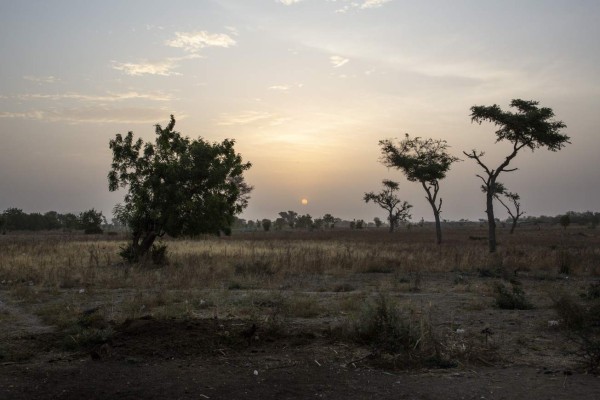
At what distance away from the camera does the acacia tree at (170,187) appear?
819 inches

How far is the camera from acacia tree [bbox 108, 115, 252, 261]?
20.8 meters

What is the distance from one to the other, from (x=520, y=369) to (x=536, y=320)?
134 inches

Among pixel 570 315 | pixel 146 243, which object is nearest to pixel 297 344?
pixel 570 315

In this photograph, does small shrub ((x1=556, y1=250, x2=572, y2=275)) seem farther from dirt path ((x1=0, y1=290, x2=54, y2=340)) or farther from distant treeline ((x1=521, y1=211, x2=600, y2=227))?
distant treeline ((x1=521, y1=211, x2=600, y2=227))

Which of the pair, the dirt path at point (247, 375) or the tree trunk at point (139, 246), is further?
the tree trunk at point (139, 246)

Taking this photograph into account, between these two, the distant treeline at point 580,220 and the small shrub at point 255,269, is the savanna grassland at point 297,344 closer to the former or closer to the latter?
the small shrub at point 255,269

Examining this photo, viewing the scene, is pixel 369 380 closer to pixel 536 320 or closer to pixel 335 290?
pixel 536 320

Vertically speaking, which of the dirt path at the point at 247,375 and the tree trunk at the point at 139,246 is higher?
the tree trunk at the point at 139,246

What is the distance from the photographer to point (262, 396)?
5852 mm

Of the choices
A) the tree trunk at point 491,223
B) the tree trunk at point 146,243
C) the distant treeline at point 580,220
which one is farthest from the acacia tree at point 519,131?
the distant treeline at point 580,220

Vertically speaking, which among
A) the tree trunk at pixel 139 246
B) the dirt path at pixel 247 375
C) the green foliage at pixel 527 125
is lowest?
the dirt path at pixel 247 375

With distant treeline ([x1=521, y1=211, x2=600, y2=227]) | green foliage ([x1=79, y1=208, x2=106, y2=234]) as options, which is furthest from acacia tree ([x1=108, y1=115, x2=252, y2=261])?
distant treeline ([x1=521, y1=211, x2=600, y2=227])

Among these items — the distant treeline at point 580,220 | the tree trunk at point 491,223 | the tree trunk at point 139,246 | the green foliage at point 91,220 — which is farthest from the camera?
the distant treeline at point 580,220

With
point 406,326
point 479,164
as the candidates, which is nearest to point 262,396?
point 406,326
